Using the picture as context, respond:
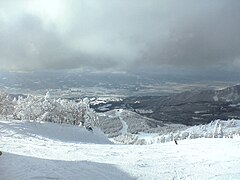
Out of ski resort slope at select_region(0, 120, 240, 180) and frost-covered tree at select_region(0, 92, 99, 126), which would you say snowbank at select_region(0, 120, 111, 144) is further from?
ski resort slope at select_region(0, 120, 240, 180)

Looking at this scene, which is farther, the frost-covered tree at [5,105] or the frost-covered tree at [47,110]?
the frost-covered tree at [5,105]

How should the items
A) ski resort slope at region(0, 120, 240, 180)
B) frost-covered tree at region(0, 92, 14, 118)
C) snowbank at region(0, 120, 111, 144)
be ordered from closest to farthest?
ski resort slope at region(0, 120, 240, 180), snowbank at region(0, 120, 111, 144), frost-covered tree at region(0, 92, 14, 118)

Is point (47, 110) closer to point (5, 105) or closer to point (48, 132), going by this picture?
point (5, 105)

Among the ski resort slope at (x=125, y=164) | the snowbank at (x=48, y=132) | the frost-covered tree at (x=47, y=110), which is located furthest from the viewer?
the frost-covered tree at (x=47, y=110)

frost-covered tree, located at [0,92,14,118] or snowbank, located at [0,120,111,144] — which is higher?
frost-covered tree, located at [0,92,14,118]

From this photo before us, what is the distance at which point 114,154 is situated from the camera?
34031 mm

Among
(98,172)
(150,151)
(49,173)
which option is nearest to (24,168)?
(49,173)

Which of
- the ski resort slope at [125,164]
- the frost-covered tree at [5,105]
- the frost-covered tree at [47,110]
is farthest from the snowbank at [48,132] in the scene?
the frost-covered tree at [5,105]

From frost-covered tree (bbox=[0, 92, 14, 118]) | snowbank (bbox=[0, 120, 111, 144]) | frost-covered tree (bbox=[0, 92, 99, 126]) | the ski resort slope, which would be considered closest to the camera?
the ski resort slope

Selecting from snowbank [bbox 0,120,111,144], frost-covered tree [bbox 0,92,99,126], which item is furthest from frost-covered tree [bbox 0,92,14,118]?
snowbank [bbox 0,120,111,144]

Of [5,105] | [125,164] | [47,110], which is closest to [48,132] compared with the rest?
[47,110]

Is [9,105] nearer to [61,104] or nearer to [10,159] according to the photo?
[61,104]

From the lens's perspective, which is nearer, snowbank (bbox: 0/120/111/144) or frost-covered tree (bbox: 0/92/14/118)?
snowbank (bbox: 0/120/111/144)

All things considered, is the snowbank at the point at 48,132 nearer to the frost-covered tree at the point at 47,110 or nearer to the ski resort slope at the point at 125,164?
the frost-covered tree at the point at 47,110
